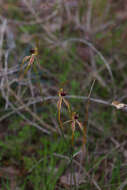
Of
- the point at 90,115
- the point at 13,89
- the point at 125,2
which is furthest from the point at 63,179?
the point at 125,2

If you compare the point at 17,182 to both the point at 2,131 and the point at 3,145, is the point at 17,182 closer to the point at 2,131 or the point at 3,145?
the point at 3,145

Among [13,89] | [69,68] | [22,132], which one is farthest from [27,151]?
[69,68]

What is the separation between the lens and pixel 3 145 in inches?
75.7

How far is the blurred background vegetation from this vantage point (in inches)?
68.9

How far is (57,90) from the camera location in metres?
2.32

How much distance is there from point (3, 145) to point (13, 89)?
54cm

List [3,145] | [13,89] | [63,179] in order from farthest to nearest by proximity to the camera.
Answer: [13,89]
[3,145]
[63,179]

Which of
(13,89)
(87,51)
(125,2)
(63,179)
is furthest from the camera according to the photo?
(125,2)

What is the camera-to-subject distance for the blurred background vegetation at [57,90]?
175cm

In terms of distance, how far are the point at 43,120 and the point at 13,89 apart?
38 cm

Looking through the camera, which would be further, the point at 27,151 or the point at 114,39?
the point at 114,39

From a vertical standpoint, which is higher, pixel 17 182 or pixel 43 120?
pixel 43 120

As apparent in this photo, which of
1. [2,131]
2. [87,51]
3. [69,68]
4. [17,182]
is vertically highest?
[87,51]

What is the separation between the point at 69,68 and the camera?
2.57m
